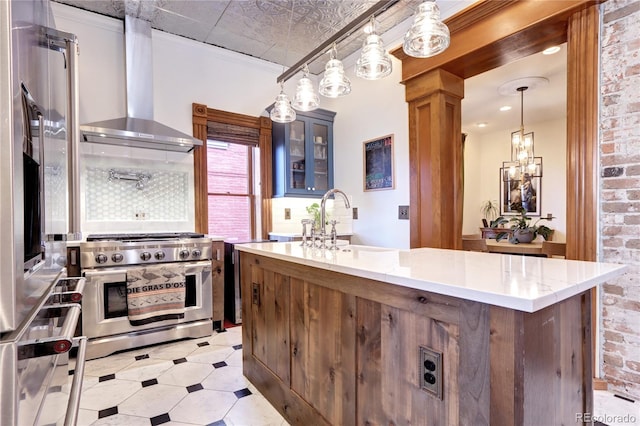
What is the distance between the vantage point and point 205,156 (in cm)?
Result: 378

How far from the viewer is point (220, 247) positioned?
3270 mm

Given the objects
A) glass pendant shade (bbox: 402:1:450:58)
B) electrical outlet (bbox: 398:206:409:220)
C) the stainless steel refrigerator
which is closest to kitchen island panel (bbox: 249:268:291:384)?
the stainless steel refrigerator

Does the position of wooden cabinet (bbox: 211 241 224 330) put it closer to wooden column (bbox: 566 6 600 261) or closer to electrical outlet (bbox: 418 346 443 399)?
electrical outlet (bbox: 418 346 443 399)

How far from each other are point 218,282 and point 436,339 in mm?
2652

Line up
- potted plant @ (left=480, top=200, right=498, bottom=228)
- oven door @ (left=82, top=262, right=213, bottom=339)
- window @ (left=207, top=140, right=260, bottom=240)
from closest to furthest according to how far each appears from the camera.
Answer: oven door @ (left=82, top=262, right=213, bottom=339) → window @ (left=207, top=140, right=260, bottom=240) → potted plant @ (left=480, top=200, right=498, bottom=228)

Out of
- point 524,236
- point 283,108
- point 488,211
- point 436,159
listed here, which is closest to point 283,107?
point 283,108

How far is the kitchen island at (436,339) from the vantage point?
89cm

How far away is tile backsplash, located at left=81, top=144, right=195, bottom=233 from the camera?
3207 millimetres

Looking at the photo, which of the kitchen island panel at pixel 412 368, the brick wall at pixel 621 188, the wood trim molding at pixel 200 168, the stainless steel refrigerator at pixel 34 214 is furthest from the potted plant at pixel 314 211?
the stainless steel refrigerator at pixel 34 214

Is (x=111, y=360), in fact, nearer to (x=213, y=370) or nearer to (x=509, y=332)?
(x=213, y=370)

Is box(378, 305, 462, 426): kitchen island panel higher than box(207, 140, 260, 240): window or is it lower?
lower

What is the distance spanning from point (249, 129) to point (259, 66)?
85 centimetres

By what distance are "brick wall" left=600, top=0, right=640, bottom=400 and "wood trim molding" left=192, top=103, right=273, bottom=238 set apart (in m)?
3.27

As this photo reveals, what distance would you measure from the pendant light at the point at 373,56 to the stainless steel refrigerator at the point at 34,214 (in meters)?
1.28
